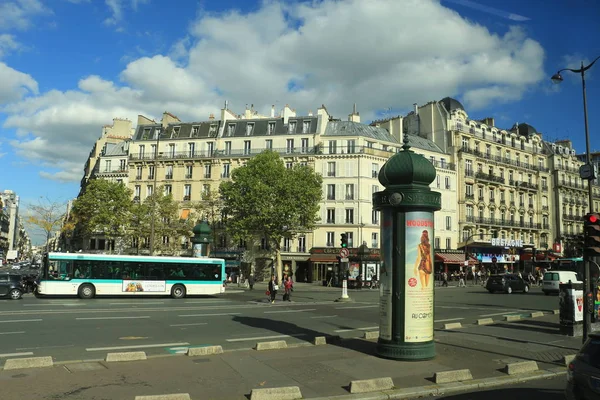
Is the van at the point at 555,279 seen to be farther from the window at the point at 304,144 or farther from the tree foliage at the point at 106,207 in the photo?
the tree foliage at the point at 106,207

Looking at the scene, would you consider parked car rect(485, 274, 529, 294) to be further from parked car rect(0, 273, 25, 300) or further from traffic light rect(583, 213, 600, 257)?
parked car rect(0, 273, 25, 300)

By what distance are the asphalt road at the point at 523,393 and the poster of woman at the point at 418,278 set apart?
2.01 meters

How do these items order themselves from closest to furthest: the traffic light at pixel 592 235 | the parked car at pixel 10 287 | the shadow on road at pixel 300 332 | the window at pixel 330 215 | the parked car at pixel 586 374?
1. the parked car at pixel 586 374
2. the traffic light at pixel 592 235
3. the shadow on road at pixel 300 332
4. the parked car at pixel 10 287
5. the window at pixel 330 215

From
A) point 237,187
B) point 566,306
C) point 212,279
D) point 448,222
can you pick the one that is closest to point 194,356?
point 566,306

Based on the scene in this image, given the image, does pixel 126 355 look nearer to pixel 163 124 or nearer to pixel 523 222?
pixel 163 124

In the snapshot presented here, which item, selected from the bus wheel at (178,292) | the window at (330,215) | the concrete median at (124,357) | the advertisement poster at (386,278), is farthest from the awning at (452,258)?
the concrete median at (124,357)

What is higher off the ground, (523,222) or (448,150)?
(448,150)

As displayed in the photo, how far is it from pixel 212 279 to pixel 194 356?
18.3 metres

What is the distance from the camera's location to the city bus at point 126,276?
2442 cm

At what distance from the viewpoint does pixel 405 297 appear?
9914 mm

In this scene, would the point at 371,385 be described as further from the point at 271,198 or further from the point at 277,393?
the point at 271,198

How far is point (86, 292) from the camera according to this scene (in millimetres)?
24859

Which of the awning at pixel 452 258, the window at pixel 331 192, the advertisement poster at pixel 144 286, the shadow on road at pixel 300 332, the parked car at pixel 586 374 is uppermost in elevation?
the window at pixel 331 192

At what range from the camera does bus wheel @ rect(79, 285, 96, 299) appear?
81.2 ft
